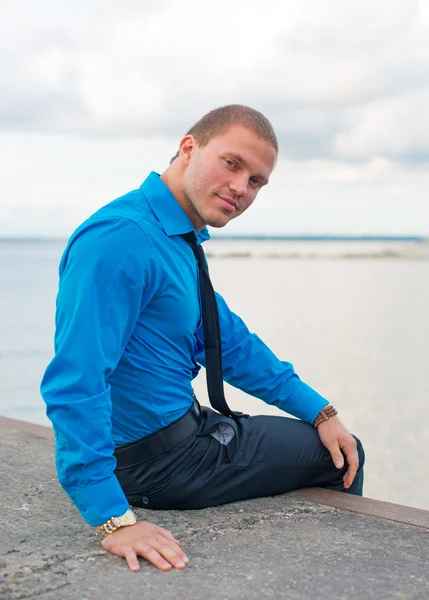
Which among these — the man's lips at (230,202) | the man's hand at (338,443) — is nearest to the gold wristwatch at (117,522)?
the man's hand at (338,443)

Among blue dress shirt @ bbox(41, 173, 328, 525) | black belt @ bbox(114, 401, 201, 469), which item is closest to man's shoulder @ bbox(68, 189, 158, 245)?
blue dress shirt @ bbox(41, 173, 328, 525)

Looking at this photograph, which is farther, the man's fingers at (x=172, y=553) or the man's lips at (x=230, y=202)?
the man's lips at (x=230, y=202)

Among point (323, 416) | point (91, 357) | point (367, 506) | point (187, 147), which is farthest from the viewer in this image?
point (323, 416)

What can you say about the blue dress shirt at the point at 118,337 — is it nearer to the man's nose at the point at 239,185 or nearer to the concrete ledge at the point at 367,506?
the man's nose at the point at 239,185

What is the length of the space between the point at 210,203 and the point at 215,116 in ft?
1.03

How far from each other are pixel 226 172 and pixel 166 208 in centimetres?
24

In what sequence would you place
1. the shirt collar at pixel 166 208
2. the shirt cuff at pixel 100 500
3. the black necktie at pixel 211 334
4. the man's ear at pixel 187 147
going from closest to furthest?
the shirt cuff at pixel 100 500 < the shirt collar at pixel 166 208 < the man's ear at pixel 187 147 < the black necktie at pixel 211 334

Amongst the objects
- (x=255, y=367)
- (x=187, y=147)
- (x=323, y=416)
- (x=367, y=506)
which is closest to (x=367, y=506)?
(x=367, y=506)

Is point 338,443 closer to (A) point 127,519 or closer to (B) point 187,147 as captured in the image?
(A) point 127,519

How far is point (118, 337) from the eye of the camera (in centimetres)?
236

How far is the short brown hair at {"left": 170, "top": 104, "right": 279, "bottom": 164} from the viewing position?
2.64 meters

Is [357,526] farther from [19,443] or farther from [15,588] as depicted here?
[19,443]

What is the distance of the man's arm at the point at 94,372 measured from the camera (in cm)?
226

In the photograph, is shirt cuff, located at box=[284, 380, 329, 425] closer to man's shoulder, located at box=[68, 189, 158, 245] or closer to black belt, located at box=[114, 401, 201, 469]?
black belt, located at box=[114, 401, 201, 469]
